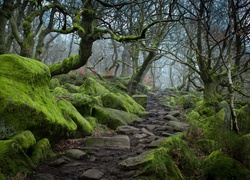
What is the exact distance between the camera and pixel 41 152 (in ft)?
13.9

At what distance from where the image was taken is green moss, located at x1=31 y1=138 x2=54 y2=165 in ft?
13.3

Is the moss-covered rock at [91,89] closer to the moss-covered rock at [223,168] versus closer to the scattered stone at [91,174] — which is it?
the scattered stone at [91,174]

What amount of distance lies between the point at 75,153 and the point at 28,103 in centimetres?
147

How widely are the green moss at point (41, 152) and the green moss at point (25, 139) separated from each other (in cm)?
18

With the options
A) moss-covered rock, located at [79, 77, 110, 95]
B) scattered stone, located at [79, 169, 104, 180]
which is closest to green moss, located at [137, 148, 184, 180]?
scattered stone, located at [79, 169, 104, 180]

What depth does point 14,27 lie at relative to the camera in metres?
7.46

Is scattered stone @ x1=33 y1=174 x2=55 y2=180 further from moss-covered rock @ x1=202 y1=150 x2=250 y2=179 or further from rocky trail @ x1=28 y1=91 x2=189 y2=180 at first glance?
moss-covered rock @ x1=202 y1=150 x2=250 y2=179

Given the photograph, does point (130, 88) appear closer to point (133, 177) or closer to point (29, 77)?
point (29, 77)

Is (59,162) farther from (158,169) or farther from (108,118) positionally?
(108,118)

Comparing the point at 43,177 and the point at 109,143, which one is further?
the point at 109,143

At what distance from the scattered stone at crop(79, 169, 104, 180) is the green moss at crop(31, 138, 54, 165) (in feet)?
3.26

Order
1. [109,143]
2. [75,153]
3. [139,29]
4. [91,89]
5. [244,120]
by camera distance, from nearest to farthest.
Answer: [75,153] → [109,143] → [244,120] → [139,29] → [91,89]


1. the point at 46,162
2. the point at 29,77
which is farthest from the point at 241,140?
the point at 29,77

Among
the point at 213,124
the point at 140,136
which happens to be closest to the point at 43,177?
the point at 140,136
